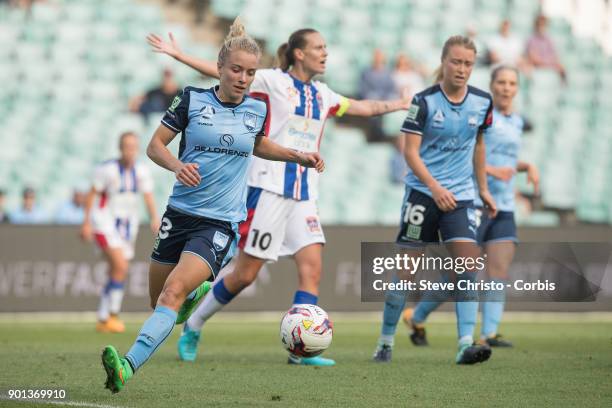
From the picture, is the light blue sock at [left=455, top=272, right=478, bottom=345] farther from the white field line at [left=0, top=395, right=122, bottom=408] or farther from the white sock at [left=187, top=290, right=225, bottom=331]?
the white field line at [left=0, top=395, right=122, bottom=408]

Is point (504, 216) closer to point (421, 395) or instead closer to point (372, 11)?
point (421, 395)

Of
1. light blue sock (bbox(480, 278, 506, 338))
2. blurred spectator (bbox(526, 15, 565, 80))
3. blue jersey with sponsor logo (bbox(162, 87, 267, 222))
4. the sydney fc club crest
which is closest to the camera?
blue jersey with sponsor logo (bbox(162, 87, 267, 222))

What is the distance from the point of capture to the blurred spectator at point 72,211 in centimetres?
1719

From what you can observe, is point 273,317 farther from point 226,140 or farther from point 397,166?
point 226,140

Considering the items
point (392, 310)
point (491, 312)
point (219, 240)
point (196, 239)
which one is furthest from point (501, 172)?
point (196, 239)

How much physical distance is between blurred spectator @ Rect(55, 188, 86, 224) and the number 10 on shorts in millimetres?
9162

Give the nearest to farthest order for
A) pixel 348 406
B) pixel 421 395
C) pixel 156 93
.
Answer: pixel 348 406, pixel 421 395, pixel 156 93

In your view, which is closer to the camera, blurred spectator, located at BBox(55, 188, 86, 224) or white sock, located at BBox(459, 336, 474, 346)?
white sock, located at BBox(459, 336, 474, 346)

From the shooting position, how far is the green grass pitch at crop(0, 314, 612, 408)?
649cm

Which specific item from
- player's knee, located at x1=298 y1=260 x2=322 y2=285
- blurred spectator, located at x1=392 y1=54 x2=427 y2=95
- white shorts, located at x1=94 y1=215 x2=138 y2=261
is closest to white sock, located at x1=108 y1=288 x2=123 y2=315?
white shorts, located at x1=94 y1=215 x2=138 y2=261

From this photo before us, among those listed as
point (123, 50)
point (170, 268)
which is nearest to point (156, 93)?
point (123, 50)

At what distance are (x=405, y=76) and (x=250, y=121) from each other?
12770mm

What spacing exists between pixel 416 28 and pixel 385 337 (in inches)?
522

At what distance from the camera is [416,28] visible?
21.5m
